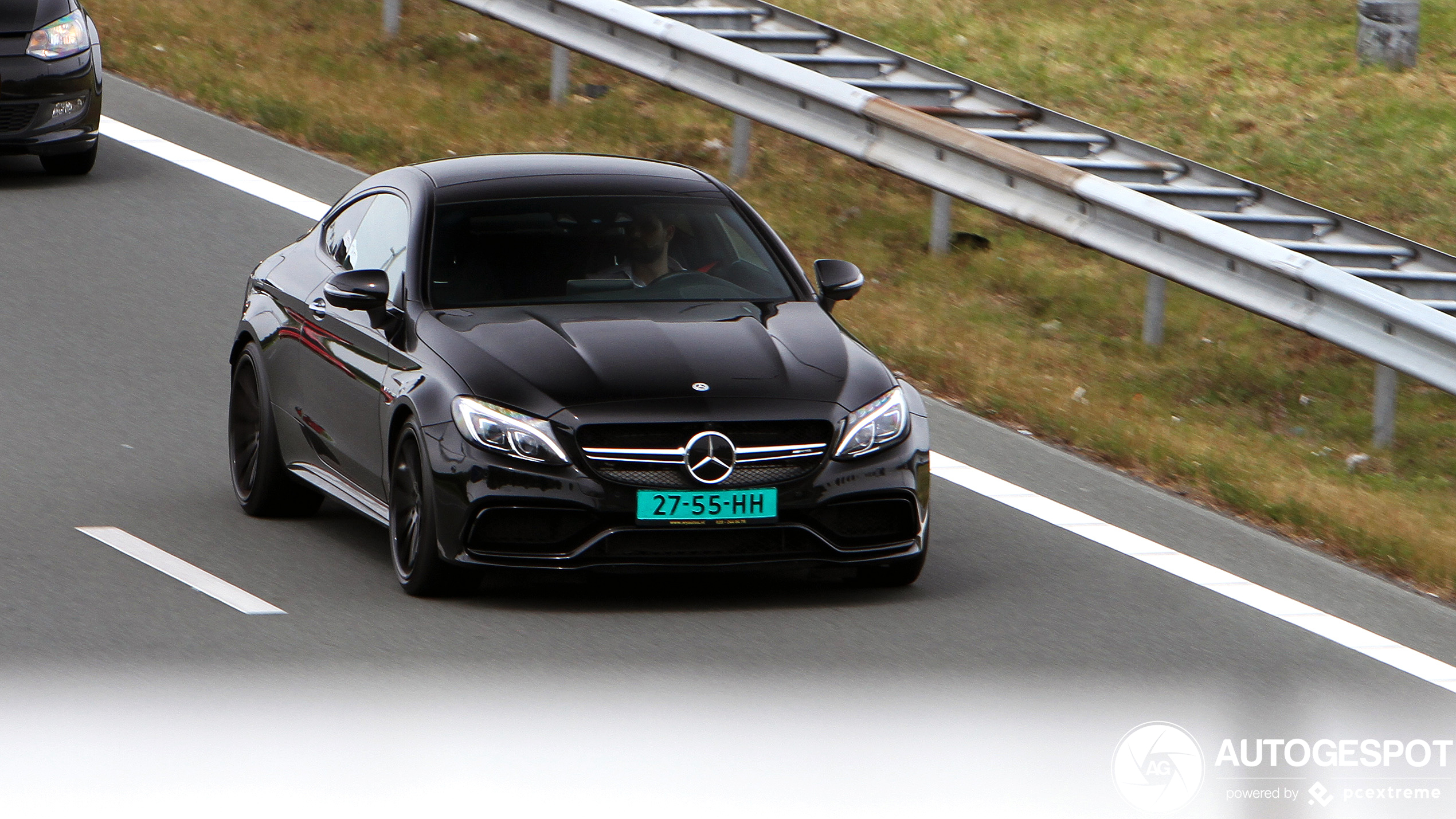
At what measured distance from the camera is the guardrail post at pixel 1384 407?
11422mm

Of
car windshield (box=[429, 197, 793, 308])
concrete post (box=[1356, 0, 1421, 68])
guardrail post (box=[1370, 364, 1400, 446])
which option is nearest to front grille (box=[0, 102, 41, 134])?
car windshield (box=[429, 197, 793, 308])

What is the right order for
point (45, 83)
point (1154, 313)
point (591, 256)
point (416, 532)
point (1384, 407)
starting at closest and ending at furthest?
point (416, 532) → point (591, 256) → point (1384, 407) → point (1154, 313) → point (45, 83)

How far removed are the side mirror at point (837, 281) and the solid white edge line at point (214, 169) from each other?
17.1ft

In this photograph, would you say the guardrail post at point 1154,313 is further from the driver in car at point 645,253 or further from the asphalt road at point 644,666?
the driver in car at point 645,253

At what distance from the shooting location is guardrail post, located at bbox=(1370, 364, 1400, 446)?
11.4 meters

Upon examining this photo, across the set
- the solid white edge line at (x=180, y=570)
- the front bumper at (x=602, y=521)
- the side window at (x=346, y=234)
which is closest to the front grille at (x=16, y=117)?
the side window at (x=346, y=234)

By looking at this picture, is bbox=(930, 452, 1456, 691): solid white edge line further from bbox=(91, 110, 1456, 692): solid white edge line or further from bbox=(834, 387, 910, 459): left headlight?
bbox=(834, 387, 910, 459): left headlight

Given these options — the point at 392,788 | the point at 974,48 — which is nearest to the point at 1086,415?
the point at 392,788

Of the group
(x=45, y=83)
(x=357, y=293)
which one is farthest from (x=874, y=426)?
(x=45, y=83)

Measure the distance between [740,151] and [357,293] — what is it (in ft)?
22.9

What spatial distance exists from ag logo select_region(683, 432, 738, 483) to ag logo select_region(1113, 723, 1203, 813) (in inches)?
65.7

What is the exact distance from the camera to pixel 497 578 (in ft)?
28.5

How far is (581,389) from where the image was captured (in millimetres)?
7988

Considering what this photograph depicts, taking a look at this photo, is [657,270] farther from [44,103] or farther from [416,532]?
[44,103]
